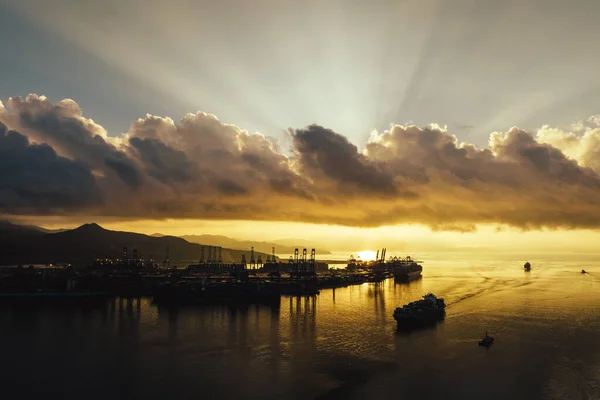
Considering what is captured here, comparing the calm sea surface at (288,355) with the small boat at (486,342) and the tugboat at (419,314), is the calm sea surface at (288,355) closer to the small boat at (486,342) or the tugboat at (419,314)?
the small boat at (486,342)

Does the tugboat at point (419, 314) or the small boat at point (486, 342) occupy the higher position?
the tugboat at point (419, 314)

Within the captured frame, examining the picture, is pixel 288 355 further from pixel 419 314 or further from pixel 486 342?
pixel 419 314

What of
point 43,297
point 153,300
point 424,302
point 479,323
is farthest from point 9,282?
point 479,323

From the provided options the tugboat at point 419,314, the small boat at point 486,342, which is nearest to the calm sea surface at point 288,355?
the small boat at point 486,342

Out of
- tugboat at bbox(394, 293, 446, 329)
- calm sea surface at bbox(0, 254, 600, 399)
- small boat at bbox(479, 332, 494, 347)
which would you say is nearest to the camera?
calm sea surface at bbox(0, 254, 600, 399)

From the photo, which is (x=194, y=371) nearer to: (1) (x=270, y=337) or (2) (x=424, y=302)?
(1) (x=270, y=337)

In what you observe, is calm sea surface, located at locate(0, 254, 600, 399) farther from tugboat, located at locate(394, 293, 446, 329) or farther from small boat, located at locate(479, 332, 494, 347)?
tugboat, located at locate(394, 293, 446, 329)

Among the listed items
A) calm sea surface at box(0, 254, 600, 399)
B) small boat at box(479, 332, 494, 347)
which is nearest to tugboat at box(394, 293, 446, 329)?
calm sea surface at box(0, 254, 600, 399)

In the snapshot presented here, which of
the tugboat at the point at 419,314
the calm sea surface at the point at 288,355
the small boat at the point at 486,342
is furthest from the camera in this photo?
the tugboat at the point at 419,314
